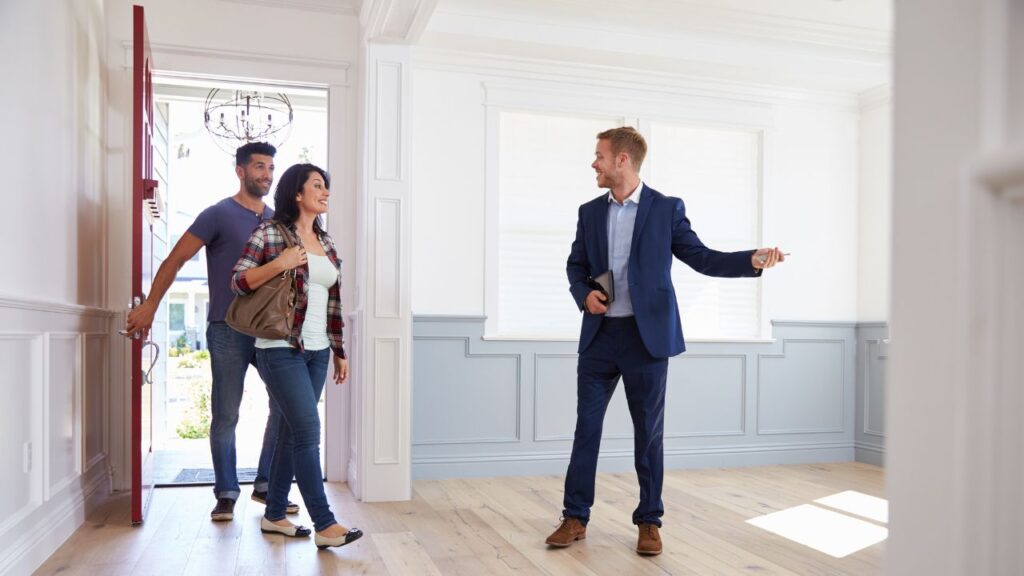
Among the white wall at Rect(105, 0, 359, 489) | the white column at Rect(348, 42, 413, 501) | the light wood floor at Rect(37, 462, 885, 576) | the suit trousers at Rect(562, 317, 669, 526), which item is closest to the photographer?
the light wood floor at Rect(37, 462, 885, 576)

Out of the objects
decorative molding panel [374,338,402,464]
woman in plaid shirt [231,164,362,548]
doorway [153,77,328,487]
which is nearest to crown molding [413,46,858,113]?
doorway [153,77,328,487]

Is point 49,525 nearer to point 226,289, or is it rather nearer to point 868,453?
point 226,289

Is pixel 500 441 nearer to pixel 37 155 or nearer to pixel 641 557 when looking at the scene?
pixel 641 557

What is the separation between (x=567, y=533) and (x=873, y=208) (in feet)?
11.3

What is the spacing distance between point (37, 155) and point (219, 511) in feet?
5.20

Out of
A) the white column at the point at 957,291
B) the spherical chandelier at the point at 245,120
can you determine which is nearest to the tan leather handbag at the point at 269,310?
the white column at the point at 957,291

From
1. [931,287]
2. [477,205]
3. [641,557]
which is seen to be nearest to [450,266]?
[477,205]

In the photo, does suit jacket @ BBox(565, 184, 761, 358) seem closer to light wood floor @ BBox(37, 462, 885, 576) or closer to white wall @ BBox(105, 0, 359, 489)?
light wood floor @ BBox(37, 462, 885, 576)

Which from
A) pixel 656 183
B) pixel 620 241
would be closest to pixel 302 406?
pixel 620 241

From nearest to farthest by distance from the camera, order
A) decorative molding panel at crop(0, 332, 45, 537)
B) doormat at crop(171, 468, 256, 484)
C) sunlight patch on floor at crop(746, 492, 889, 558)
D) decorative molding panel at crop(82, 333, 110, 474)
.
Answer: decorative molding panel at crop(0, 332, 45, 537), sunlight patch on floor at crop(746, 492, 889, 558), decorative molding panel at crop(82, 333, 110, 474), doormat at crop(171, 468, 256, 484)

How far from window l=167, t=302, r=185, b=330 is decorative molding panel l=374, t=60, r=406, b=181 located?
836cm

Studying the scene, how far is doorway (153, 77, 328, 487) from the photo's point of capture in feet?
16.4

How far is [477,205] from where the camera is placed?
15.2 feet

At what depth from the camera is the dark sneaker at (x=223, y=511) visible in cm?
339
